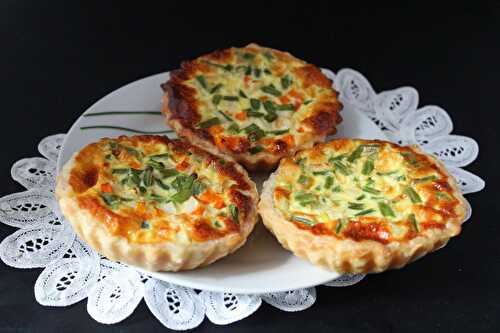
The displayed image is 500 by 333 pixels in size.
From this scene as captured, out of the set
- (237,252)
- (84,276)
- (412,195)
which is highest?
(412,195)

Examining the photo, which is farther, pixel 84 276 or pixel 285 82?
pixel 285 82

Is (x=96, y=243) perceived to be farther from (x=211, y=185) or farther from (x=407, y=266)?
(x=407, y=266)

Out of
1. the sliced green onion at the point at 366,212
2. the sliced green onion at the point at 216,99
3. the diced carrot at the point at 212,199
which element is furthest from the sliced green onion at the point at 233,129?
the sliced green onion at the point at 366,212

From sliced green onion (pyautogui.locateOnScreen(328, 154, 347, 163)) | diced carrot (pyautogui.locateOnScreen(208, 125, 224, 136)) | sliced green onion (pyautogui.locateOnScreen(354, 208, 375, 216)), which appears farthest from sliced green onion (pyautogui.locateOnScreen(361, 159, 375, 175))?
diced carrot (pyautogui.locateOnScreen(208, 125, 224, 136))

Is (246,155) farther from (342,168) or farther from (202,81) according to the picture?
(202,81)

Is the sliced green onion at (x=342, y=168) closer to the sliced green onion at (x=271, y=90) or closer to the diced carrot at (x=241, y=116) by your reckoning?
the diced carrot at (x=241, y=116)

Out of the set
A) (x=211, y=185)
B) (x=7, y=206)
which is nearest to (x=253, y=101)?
(x=211, y=185)

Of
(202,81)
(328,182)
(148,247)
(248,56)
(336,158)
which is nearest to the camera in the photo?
(148,247)

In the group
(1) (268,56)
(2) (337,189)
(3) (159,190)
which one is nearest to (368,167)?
(2) (337,189)
